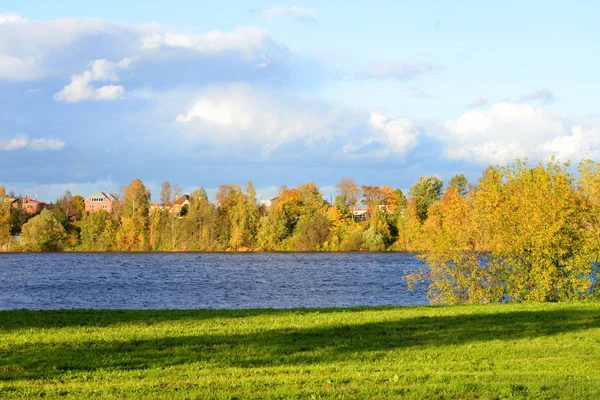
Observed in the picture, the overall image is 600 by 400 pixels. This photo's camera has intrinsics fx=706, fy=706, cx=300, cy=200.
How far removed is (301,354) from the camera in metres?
16.0

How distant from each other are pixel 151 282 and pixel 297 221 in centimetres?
7457

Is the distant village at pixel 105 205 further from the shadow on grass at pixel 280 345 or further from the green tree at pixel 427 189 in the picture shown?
the shadow on grass at pixel 280 345

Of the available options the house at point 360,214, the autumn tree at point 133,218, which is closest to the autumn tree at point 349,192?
the house at point 360,214

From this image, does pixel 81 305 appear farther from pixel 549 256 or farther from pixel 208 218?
pixel 208 218

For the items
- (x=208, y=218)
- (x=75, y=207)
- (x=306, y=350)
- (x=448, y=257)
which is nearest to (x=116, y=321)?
(x=306, y=350)

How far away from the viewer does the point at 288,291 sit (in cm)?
4844

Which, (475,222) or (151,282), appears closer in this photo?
(475,222)

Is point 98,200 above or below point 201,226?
above

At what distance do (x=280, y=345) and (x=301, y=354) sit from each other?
1.18 meters

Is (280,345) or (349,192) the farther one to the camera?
(349,192)

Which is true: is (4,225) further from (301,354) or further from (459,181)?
(301,354)

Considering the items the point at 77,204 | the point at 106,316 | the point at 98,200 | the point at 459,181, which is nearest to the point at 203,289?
the point at 106,316

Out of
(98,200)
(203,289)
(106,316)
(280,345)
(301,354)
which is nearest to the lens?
(301,354)

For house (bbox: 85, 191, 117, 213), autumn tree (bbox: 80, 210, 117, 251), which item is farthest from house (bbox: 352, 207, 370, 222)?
house (bbox: 85, 191, 117, 213)
